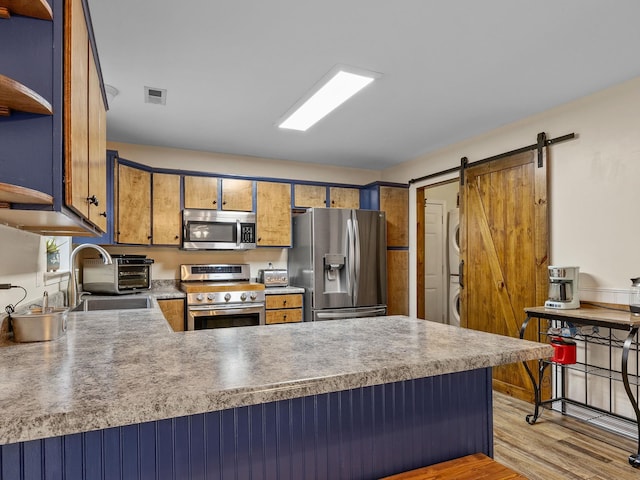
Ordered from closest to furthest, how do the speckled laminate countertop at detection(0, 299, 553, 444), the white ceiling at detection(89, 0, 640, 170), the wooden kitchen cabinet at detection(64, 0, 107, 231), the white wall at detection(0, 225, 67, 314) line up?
the speckled laminate countertop at detection(0, 299, 553, 444)
the wooden kitchen cabinet at detection(64, 0, 107, 231)
the white wall at detection(0, 225, 67, 314)
the white ceiling at detection(89, 0, 640, 170)

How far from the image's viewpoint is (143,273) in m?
3.77

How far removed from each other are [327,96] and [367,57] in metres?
0.61

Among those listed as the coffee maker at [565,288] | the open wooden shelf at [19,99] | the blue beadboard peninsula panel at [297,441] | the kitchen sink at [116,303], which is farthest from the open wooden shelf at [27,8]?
the coffee maker at [565,288]

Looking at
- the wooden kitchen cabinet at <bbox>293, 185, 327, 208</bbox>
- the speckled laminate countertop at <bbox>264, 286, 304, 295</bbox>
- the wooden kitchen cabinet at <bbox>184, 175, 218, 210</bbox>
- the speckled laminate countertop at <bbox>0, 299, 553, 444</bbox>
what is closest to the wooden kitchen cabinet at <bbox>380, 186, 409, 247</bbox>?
the wooden kitchen cabinet at <bbox>293, 185, 327, 208</bbox>

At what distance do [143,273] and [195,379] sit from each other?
309 centimetres

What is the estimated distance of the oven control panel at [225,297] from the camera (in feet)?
12.6

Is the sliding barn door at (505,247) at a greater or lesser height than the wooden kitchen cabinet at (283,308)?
greater

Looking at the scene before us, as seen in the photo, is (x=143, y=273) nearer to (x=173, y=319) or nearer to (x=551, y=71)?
(x=173, y=319)

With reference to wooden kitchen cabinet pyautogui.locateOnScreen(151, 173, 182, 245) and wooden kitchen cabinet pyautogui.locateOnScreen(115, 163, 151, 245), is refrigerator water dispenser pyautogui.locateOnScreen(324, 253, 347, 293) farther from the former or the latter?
wooden kitchen cabinet pyautogui.locateOnScreen(115, 163, 151, 245)

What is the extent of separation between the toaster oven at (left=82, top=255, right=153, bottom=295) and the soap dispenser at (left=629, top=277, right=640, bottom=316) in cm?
382

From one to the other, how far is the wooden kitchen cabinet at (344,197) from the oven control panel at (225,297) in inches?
59.2

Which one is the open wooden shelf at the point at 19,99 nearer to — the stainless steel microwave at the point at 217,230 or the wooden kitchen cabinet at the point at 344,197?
the stainless steel microwave at the point at 217,230

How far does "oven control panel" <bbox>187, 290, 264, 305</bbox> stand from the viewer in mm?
3830

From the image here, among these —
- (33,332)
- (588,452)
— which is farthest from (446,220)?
(33,332)
